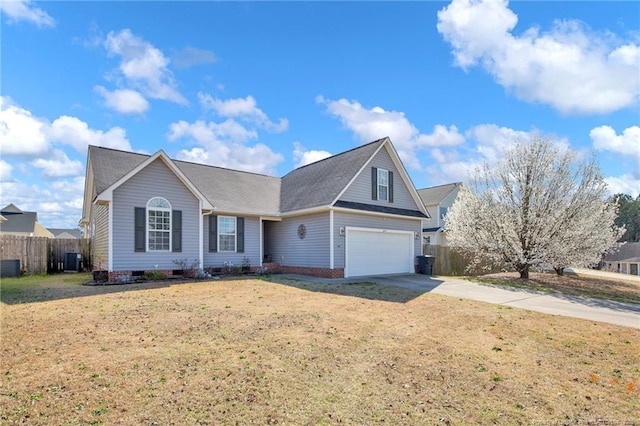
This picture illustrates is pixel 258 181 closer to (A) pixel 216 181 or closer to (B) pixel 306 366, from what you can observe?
(A) pixel 216 181

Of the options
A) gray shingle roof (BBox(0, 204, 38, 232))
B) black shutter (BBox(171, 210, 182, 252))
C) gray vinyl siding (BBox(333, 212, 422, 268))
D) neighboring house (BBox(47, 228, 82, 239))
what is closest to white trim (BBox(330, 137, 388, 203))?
gray vinyl siding (BBox(333, 212, 422, 268))

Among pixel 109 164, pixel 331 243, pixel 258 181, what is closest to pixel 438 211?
pixel 258 181

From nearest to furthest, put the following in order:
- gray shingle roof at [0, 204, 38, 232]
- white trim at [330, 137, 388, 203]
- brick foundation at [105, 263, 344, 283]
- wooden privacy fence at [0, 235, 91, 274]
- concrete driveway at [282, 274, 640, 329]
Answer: concrete driveway at [282, 274, 640, 329], brick foundation at [105, 263, 344, 283], white trim at [330, 137, 388, 203], wooden privacy fence at [0, 235, 91, 274], gray shingle roof at [0, 204, 38, 232]

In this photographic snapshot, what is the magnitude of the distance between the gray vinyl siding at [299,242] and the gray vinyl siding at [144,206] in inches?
178

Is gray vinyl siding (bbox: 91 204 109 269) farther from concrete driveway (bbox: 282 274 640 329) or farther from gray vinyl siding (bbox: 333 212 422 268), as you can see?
gray vinyl siding (bbox: 333 212 422 268)

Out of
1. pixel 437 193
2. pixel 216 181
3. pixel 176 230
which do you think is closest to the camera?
pixel 176 230

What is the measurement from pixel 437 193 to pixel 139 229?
27101mm

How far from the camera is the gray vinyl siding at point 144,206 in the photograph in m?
13.5

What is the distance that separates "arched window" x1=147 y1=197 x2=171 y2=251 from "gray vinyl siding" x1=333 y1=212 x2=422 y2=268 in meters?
6.86

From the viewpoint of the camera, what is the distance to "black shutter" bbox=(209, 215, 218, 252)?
16.3 metres

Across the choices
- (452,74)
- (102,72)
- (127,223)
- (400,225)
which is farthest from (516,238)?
(102,72)

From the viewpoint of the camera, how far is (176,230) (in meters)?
14.8

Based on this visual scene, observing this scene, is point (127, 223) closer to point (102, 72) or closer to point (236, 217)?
point (236, 217)

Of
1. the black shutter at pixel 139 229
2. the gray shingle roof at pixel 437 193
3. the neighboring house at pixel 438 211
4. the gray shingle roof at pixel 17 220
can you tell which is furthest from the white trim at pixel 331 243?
the gray shingle roof at pixel 17 220
